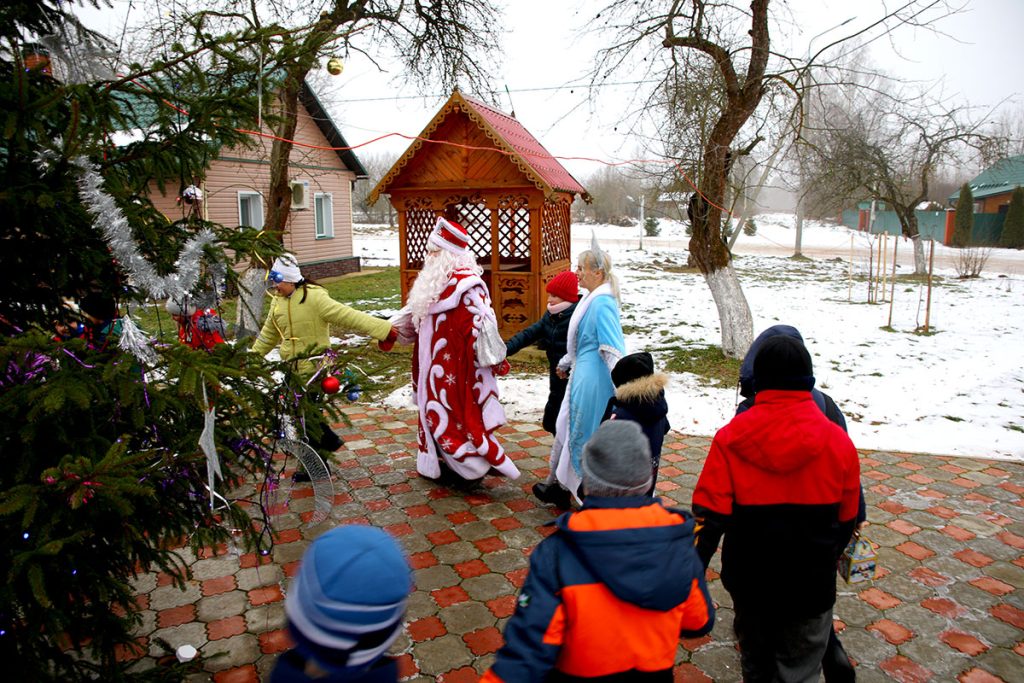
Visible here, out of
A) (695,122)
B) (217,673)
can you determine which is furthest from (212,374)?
(695,122)

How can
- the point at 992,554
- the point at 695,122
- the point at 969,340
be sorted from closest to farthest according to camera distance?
the point at 992,554 < the point at 695,122 < the point at 969,340

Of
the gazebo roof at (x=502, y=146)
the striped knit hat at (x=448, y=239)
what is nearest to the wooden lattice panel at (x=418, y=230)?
the gazebo roof at (x=502, y=146)

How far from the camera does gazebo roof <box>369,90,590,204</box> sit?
8320 mm

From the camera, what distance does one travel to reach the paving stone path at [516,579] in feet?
10.5

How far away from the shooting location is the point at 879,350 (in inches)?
399

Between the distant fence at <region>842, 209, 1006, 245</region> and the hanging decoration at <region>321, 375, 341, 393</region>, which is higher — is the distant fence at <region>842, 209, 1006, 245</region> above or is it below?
above

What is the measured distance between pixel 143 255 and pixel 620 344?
8.82 ft

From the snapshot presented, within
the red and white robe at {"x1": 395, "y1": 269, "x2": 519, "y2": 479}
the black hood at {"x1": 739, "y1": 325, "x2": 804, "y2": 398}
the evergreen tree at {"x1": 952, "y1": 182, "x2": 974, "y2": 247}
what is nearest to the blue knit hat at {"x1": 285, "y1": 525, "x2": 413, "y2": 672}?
the black hood at {"x1": 739, "y1": 325, "x2": 804, "y2": 398}

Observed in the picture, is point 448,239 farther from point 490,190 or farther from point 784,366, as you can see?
point 490,190

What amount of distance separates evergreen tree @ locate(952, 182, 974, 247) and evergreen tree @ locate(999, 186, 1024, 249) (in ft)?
4.85

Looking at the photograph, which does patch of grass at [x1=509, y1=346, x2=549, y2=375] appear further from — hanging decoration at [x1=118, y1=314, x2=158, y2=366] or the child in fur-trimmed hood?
hanging decoration at [x1=118, y1=314, x2=158, y2=366]

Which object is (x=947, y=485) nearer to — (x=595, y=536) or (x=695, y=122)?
(x=595, y=536)

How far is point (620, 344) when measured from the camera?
4246mm

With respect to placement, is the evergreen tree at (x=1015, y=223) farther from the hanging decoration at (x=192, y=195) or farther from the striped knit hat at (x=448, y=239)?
the hanging decoration at (x=192, y=195)
